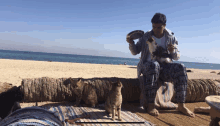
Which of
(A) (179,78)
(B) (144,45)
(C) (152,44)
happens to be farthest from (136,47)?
(A) (179,78)

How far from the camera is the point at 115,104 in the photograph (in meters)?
2.62

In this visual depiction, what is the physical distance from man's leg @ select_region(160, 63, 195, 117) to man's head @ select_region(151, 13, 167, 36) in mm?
849

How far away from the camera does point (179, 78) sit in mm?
3113

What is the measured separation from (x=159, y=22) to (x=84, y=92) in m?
2.27

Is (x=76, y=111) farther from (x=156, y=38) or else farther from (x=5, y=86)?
(x=156, y=38)

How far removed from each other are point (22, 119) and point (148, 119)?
7.43ft

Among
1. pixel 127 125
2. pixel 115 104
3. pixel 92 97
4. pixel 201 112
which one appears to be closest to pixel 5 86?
pixel 92 97

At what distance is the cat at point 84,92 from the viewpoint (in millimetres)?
3316

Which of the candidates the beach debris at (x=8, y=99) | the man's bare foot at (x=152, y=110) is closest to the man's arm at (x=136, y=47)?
the man's bare foot at (x=152, y=110)

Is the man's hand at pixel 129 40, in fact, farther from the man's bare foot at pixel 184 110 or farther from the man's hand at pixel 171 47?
the man's bare foot at pixel 184 110

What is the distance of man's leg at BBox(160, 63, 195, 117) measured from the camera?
10.2ft

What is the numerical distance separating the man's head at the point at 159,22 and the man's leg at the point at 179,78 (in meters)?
0.85

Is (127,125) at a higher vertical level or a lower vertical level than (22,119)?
lower

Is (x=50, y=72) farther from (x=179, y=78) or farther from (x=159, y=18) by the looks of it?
(x=179, y=78)
